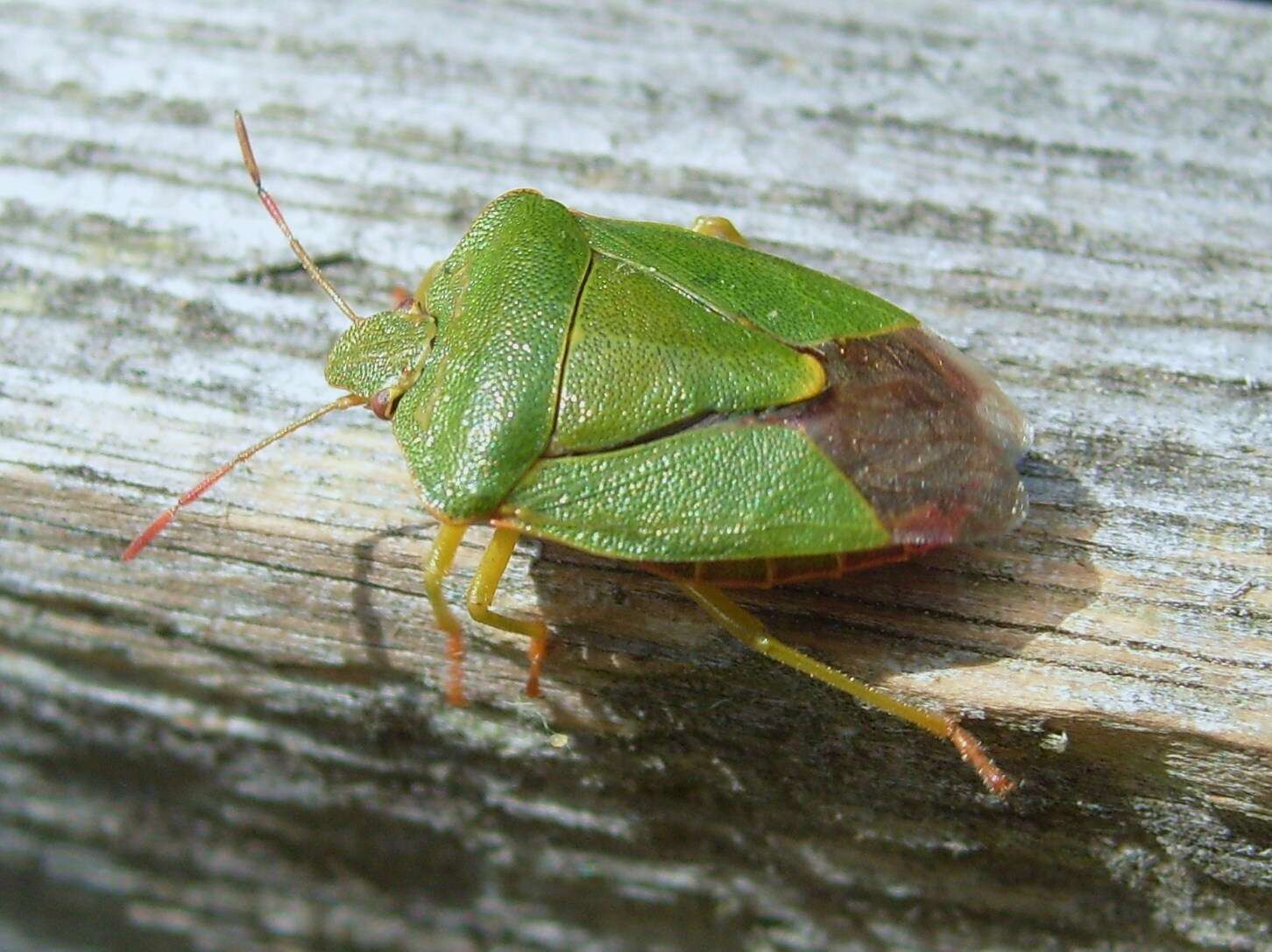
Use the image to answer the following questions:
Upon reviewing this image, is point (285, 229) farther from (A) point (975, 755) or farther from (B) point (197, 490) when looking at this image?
(A) point (975, 755)

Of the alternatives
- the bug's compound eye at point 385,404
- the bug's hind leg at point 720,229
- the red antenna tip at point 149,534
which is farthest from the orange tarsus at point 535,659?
the bug's hind leg at point 720,229

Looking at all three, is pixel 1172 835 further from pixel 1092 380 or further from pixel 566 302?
pixel 566 302

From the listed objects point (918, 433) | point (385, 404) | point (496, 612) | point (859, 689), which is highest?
point (918, 433)

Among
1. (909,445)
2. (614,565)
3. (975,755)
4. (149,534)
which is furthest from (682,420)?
(149,534)

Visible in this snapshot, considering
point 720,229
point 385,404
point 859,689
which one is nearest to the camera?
point 859,689

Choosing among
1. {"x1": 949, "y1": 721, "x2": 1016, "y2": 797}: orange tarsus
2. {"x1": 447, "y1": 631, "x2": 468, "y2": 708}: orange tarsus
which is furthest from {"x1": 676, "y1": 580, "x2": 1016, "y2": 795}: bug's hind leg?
{"x1": 447, "y1": 631, "x2": 468, "y2": 708}: orange tarsus

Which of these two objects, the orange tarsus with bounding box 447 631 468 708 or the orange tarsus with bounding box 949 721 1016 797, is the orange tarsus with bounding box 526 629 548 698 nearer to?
Result: the orange tarsus with bounding box 447 631 468 708

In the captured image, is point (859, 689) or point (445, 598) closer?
point (859, 689)
